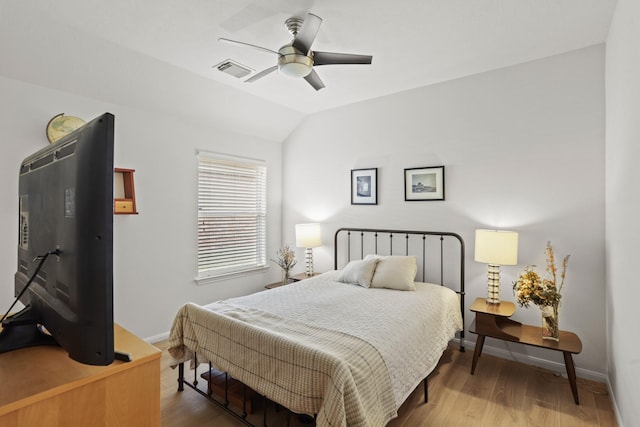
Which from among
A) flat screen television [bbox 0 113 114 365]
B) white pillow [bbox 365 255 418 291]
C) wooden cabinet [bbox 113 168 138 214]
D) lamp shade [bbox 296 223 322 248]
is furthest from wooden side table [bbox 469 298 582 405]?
wooden cabinet [bbox 113 168 138 214]

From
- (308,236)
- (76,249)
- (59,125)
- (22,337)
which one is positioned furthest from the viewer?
(308,236)

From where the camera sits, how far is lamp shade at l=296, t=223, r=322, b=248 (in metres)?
4.17

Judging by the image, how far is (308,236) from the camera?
4.18 m

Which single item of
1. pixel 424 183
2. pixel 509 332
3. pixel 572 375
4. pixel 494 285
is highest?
pixel 424 183

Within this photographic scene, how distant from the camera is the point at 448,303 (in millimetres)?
2922

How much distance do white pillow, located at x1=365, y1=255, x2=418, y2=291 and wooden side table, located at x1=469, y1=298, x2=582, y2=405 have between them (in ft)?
1.97

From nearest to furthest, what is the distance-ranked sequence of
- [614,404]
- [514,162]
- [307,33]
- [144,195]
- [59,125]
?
1. [307,33]
2. [614,404]
3. [59,125]
4. [514,162]
5. [144,195]

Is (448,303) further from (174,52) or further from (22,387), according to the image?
(174,52)

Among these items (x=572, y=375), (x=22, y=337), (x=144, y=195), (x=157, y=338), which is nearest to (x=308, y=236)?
(x=144, y=195)

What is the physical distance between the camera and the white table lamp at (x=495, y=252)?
2.76m

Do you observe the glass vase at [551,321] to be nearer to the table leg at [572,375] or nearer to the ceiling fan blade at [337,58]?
the table leg at [572,375]

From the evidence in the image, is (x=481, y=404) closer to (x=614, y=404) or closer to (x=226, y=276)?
(x=614, y=404)

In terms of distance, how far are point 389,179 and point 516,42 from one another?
1.72 meters

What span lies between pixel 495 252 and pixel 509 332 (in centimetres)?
66
